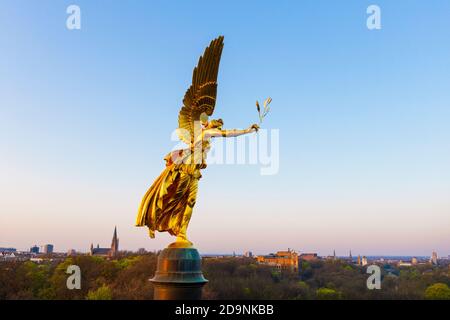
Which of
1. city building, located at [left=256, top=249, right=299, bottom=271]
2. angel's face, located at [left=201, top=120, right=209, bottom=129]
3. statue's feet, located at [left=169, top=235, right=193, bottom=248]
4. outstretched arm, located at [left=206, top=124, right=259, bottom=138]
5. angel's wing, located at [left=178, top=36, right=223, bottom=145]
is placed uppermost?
angel's wing, located at [left=178, top=36, right=223, bottom=145]

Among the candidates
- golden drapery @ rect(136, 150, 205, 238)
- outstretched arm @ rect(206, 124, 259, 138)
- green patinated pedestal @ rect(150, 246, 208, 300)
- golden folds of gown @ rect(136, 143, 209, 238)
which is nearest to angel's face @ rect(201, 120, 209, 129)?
outstretched arm @ rect(206, 124, 259, 138)

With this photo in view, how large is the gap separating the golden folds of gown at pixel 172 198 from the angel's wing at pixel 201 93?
0.57 m

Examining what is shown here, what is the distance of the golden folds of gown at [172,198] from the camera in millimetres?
8672

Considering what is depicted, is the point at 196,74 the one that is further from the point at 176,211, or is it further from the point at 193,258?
the point at 193,258

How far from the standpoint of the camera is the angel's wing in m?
8.85

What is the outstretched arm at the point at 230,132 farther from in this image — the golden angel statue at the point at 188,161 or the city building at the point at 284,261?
the city building at the point at 284,261

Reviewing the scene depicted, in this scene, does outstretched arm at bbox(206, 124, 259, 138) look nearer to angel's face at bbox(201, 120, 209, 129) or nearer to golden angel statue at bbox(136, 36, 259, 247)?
golden angel statue at bbox(136, 36, 259, 247)

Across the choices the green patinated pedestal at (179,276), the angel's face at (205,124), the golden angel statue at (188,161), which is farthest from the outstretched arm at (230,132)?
the green patinated pedestal at (179,276)

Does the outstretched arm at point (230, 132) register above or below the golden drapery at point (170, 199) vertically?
above

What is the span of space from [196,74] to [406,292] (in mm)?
40070

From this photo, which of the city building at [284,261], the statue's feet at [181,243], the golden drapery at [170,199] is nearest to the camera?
the statue's feet at [181,243]

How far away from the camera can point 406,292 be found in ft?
135

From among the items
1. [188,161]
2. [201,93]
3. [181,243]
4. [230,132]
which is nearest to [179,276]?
[181,243]
